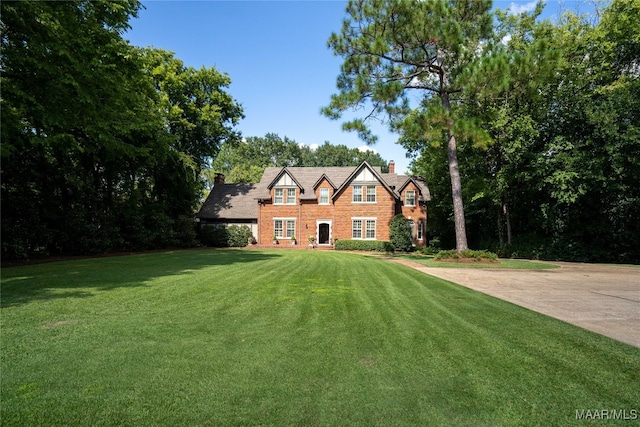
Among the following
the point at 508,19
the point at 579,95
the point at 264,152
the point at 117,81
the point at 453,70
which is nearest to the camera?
the point at 117,81

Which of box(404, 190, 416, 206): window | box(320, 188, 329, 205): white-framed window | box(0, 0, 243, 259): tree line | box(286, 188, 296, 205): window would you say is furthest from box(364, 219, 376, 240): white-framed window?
box(0, 0, 243, 259): tree line

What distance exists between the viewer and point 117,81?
40.0 feet

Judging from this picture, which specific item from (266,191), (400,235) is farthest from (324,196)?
(400,235)

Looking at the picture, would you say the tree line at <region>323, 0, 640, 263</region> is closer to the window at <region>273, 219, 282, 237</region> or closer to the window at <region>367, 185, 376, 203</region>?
the window at <region>367, 185, 376, 203</region>

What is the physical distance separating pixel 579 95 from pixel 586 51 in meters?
3.33

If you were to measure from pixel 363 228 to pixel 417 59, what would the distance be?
1483cm

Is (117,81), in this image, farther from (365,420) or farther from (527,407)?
(527,407)

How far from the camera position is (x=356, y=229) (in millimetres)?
29453

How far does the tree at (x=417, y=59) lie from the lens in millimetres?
A: 15625

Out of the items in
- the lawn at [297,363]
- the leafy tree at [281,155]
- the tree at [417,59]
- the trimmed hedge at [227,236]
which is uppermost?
the leafy tree at [281,155]

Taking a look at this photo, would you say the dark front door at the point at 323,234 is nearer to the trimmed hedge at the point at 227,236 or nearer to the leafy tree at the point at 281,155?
the trimmed hedge at the point at 227,236

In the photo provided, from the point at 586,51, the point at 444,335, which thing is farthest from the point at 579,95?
the point at 444,335

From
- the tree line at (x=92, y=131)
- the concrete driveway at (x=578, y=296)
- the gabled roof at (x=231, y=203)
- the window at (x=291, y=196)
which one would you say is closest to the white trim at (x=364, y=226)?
the window at (x=291, y=196)

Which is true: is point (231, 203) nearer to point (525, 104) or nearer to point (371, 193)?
point (371, 193)
